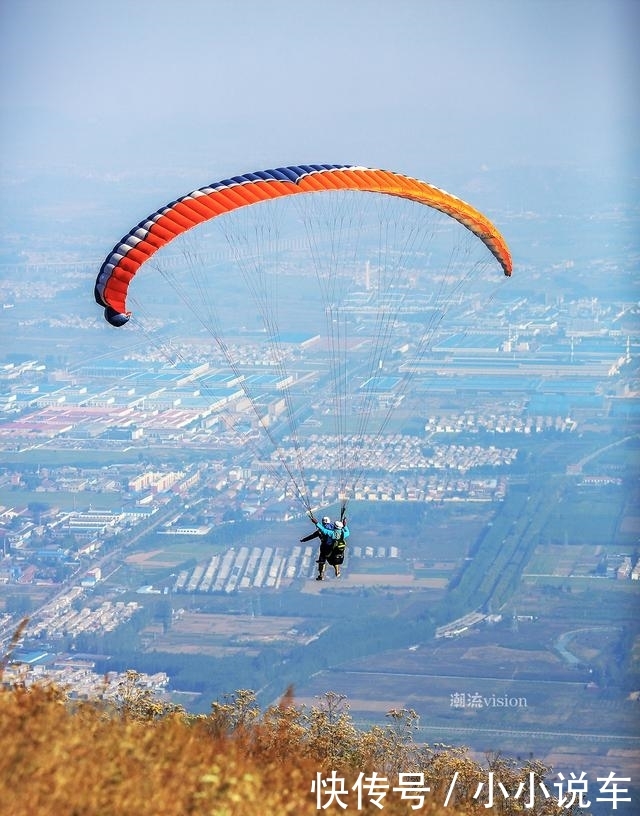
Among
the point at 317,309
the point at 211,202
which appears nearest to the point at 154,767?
the point at 211,202

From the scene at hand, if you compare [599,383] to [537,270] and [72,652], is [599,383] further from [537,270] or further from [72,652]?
[72,652]

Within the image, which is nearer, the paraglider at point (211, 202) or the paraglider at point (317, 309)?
the paraglider at point (211, 202)

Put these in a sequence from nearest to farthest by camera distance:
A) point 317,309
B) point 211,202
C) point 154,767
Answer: point 154,767, point 211,202, point 317,309

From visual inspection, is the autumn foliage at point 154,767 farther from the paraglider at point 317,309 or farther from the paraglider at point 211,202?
the paraglider at point 317,309

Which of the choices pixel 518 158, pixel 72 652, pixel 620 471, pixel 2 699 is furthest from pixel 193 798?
pixel 518 158

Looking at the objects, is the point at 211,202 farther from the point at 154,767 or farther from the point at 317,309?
the point at 317,309

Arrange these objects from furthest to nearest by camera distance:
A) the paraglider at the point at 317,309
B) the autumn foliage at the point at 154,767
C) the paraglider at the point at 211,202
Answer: the paraglider at the point at 317,309, the paraglider at the point at 211,202, the autumn foliage at the point at 154,767

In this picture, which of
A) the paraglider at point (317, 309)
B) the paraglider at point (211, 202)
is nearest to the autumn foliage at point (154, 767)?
the paraglider at point (211, 202)

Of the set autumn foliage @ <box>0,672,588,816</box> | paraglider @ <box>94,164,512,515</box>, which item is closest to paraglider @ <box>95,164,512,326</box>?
paraglider @ <box>94,164,512,515</box>
